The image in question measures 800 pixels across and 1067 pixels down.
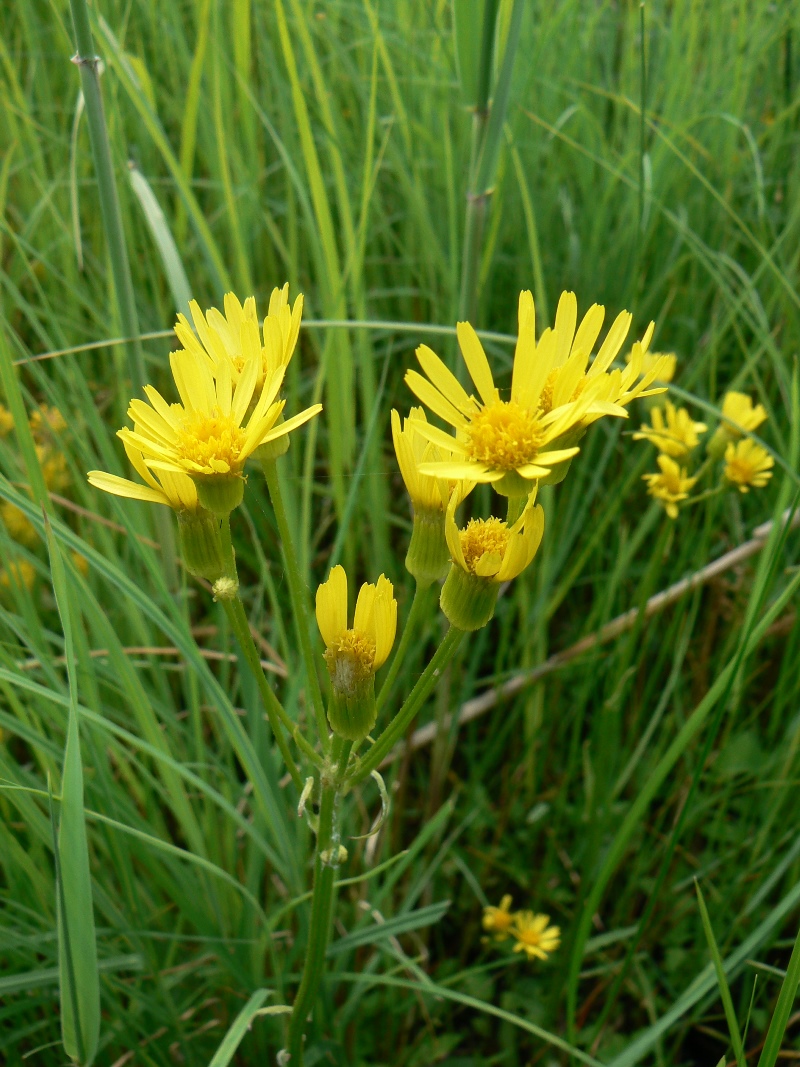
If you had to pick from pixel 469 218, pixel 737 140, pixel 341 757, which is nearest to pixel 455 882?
pixel 341 757

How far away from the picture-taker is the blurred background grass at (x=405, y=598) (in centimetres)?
98

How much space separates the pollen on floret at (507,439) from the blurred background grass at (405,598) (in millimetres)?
368

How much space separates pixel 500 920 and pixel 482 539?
88cm

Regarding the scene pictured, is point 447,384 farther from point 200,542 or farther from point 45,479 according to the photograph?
point 45,479

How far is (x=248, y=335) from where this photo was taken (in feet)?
2.14

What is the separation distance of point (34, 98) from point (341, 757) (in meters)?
1.84

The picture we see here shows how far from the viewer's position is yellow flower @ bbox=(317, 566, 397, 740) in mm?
641

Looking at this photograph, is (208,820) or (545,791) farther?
(545,791)

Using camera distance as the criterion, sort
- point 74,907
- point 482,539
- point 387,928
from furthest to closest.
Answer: point 387,928 < point 482,539 < point 74,907

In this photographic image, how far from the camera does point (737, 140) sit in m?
1.93

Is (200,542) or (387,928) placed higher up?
(200,542)

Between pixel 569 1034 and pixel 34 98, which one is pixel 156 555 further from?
pixel 34 98

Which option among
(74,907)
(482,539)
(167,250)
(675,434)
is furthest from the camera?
(675,434)

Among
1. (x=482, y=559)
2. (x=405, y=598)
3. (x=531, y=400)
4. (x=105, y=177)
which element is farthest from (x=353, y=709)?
(x=405, y=598)
